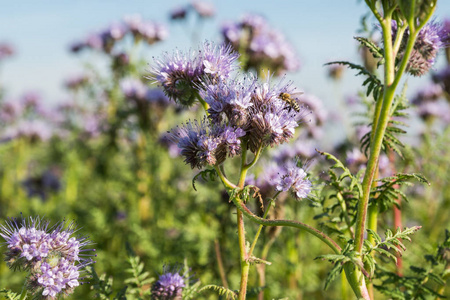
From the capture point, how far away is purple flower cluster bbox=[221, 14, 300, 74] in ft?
17.2

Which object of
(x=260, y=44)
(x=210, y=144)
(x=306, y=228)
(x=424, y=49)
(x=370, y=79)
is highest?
(x=260, y=44)

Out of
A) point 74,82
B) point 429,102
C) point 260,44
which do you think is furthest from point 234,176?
point 74,82

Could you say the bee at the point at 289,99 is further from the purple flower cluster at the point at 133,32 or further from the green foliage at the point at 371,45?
the purple flower cluster at the point at 133,32

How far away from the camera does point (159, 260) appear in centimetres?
458

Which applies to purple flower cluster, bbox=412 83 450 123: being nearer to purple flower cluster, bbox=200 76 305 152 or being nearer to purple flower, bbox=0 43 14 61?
purple flower cluster, bbox=200 76 305 152

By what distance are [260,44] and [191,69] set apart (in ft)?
9.63

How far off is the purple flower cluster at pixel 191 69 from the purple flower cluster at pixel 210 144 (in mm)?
320

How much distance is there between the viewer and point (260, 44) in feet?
17.2

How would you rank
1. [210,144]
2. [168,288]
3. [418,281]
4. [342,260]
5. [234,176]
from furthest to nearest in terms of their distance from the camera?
[234,176] < [418,281] < [168,288] < [210,144] < [342,260]


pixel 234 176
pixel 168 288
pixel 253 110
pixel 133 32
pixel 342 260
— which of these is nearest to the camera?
pixel 342 260

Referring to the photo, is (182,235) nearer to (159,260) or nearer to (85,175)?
(159,260)

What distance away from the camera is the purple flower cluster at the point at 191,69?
2.44 m

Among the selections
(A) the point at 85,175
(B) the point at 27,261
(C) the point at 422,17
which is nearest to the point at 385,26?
(C) the point at 422,17

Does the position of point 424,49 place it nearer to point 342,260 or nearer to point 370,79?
point 370,79
